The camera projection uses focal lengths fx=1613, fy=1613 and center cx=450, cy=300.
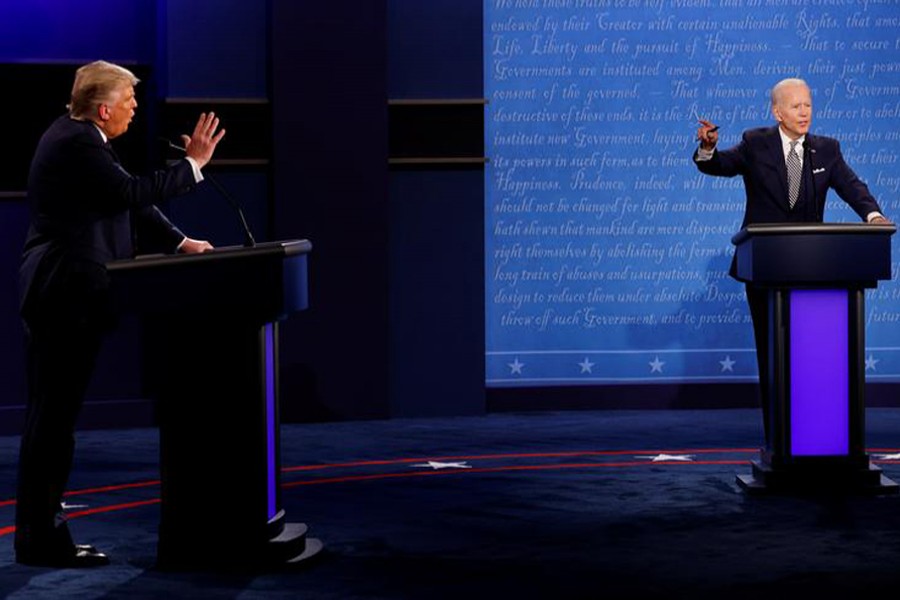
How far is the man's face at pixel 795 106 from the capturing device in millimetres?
6523

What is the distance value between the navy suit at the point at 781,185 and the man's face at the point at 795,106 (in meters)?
0.08

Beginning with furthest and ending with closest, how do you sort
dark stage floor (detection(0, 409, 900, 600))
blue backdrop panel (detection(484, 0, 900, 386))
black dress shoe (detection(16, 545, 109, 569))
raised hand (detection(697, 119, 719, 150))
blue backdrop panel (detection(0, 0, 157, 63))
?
1. blue backdrop panel (detection(484, 0, 900, 386))
2. blue backdrop panel (detection(0, 0, 157, 63))
3. raised hand (detection(697, 119, 719, 150))
4. black dress shoe (detection(16, 545, 109, 569))
5. dark stage floor (detection(0, 409, 900, 600))

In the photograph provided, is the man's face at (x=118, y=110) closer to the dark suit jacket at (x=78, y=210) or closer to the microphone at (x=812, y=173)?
the dark suit jacket at (x=78, y=210)

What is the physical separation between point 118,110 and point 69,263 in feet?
1.61

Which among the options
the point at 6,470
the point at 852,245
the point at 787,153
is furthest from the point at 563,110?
the point at 6,470

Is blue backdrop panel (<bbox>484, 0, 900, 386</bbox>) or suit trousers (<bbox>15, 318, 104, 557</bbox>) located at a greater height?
blue backdrop panel (<bbox>484, 0, 900, 386</bbox>)

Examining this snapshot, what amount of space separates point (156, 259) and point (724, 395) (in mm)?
5007

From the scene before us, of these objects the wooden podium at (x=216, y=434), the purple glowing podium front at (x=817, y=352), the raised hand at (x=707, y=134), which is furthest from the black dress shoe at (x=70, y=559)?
the raised hand at (x=707, y=134)

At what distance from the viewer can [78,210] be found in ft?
15.5

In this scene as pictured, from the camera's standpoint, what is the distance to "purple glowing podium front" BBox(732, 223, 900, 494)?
19.7 feet

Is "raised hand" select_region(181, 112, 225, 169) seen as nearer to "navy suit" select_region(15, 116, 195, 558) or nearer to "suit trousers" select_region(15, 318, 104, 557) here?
"navy suit" select_region(15, 116, 195, 558)

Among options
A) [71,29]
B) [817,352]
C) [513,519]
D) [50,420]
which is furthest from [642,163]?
[50,420]

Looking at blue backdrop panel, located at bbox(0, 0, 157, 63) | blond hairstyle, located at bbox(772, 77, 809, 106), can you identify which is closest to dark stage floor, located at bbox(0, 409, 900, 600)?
blond hairstyle, located at bbox(772, 77, 809, 106)

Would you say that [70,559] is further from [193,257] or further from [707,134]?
[707,134]
